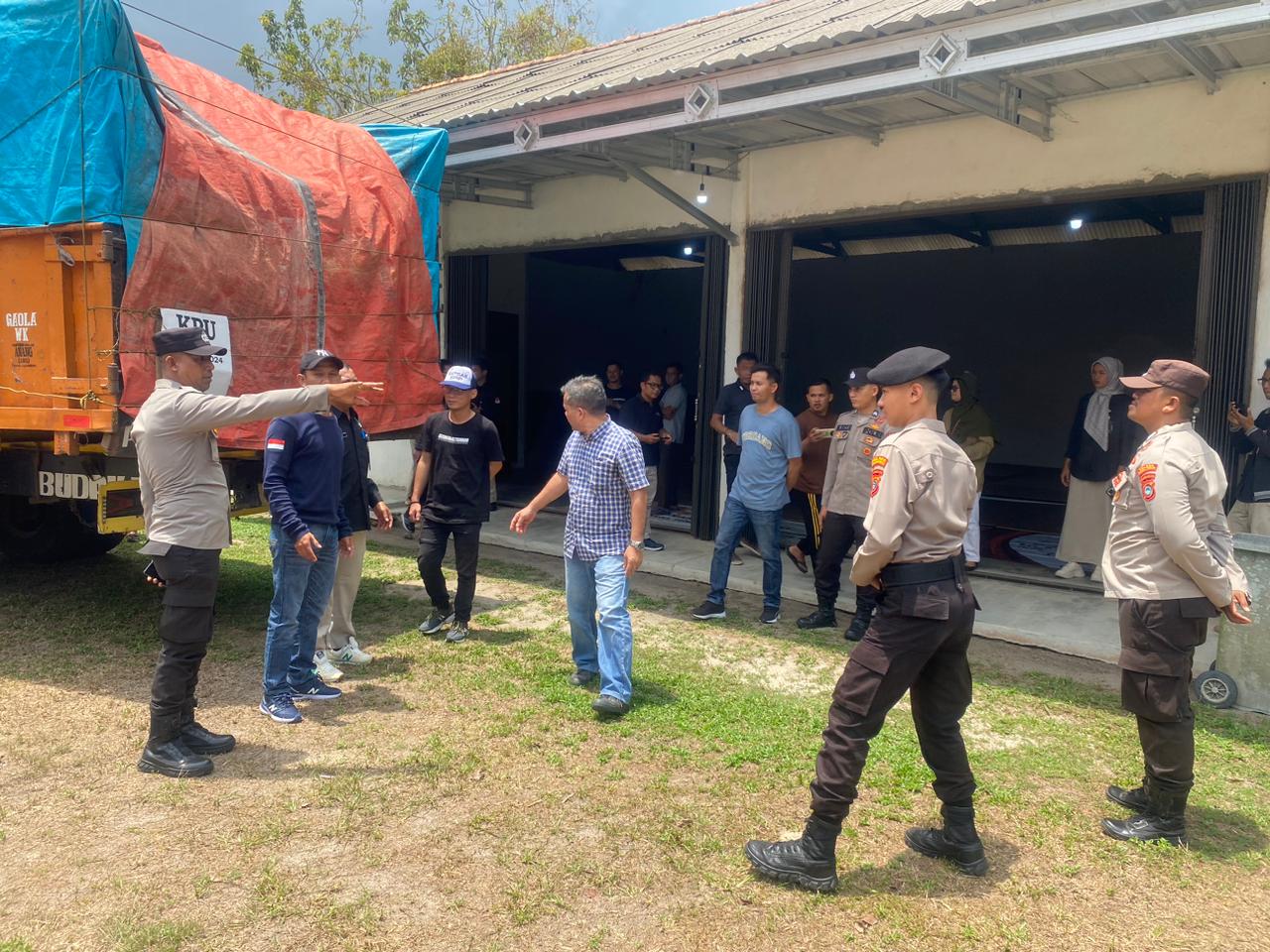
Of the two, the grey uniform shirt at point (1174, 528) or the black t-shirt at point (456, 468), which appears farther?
the black t-shirt at point (456, 468)

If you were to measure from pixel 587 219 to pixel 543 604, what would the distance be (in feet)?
15.0

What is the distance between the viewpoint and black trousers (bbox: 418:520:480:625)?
5762 mm

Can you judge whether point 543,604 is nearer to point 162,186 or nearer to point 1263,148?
point 162,186

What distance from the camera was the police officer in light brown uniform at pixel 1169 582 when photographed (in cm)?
340

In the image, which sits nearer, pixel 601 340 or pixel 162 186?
pixel 162 186

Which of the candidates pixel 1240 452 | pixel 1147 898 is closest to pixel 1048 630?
pixel 1240 452

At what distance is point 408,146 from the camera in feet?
22.2

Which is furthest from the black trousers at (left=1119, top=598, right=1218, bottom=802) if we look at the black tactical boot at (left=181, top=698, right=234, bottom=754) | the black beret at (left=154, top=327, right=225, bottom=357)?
the black beret at (left=154, top=327, right=225, bottom=357)

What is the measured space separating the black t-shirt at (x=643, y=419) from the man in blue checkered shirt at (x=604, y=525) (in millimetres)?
4197

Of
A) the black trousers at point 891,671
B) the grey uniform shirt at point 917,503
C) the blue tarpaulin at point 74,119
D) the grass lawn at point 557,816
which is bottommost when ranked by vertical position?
the grass lawn at point 557,816

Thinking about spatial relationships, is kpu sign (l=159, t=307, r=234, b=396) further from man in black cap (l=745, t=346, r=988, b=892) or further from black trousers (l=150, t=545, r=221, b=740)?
man in black cap (l=745, t=346, r=988, b=892)

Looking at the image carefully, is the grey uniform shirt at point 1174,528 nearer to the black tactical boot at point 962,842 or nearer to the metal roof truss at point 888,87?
the black tactical boot at point 962,842

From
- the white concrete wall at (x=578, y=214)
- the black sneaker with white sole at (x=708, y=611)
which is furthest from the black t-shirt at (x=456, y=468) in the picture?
the white concrete wall at (x=578, y=214)

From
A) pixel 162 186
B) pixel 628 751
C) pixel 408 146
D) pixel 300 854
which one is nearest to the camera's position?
pixel 300 854
